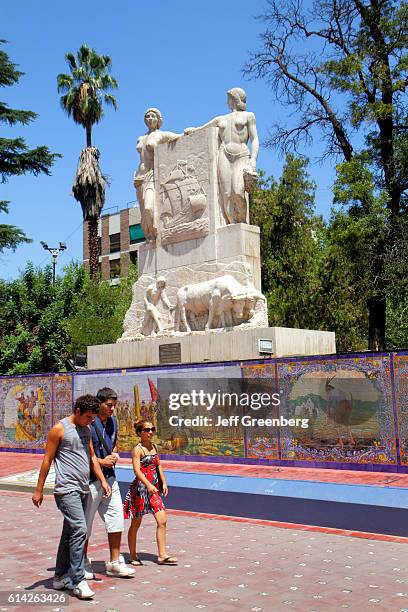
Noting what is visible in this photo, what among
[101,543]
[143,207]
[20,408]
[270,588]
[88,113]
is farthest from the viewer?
[88,113]

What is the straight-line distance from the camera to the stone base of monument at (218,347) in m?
14.3

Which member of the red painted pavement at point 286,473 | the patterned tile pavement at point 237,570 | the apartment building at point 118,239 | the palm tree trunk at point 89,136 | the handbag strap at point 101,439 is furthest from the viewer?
the apartment building at point 118,239

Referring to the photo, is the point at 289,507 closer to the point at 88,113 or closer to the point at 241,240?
the point at 241,240

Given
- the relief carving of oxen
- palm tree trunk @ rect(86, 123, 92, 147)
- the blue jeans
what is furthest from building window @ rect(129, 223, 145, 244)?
the blue jeans

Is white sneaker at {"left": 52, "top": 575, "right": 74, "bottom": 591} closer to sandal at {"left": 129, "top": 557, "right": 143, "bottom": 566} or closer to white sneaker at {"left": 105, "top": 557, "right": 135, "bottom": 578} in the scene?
white sneaker at {"left": 105, "top": 557, "right": 135, "bottom": 578}

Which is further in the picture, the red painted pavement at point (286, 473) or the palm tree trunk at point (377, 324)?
the palm tree trunk at point (377, 324)

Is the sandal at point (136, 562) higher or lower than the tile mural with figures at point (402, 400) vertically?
lower

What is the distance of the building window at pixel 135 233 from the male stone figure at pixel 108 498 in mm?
46302

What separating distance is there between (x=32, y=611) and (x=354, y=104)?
19.9 m

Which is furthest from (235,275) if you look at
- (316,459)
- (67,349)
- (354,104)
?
(67,349)

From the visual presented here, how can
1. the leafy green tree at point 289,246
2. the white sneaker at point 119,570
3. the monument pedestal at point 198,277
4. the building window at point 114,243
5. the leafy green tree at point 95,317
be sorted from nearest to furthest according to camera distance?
the white sneaker at point 119,570 < the monument pedestal at point 198,277 < the leafy green tree at point 289,246 < the leafy green tree at point 95,317 < the building window at point 114,243

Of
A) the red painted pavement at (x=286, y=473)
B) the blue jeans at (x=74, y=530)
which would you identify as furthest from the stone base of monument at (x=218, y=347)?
the blue jeans at (x=74, y=530)

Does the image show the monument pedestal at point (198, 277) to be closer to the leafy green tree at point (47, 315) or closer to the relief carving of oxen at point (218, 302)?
the relief carving of oxen at point (218, 302)

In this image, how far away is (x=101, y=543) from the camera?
8195 mm
